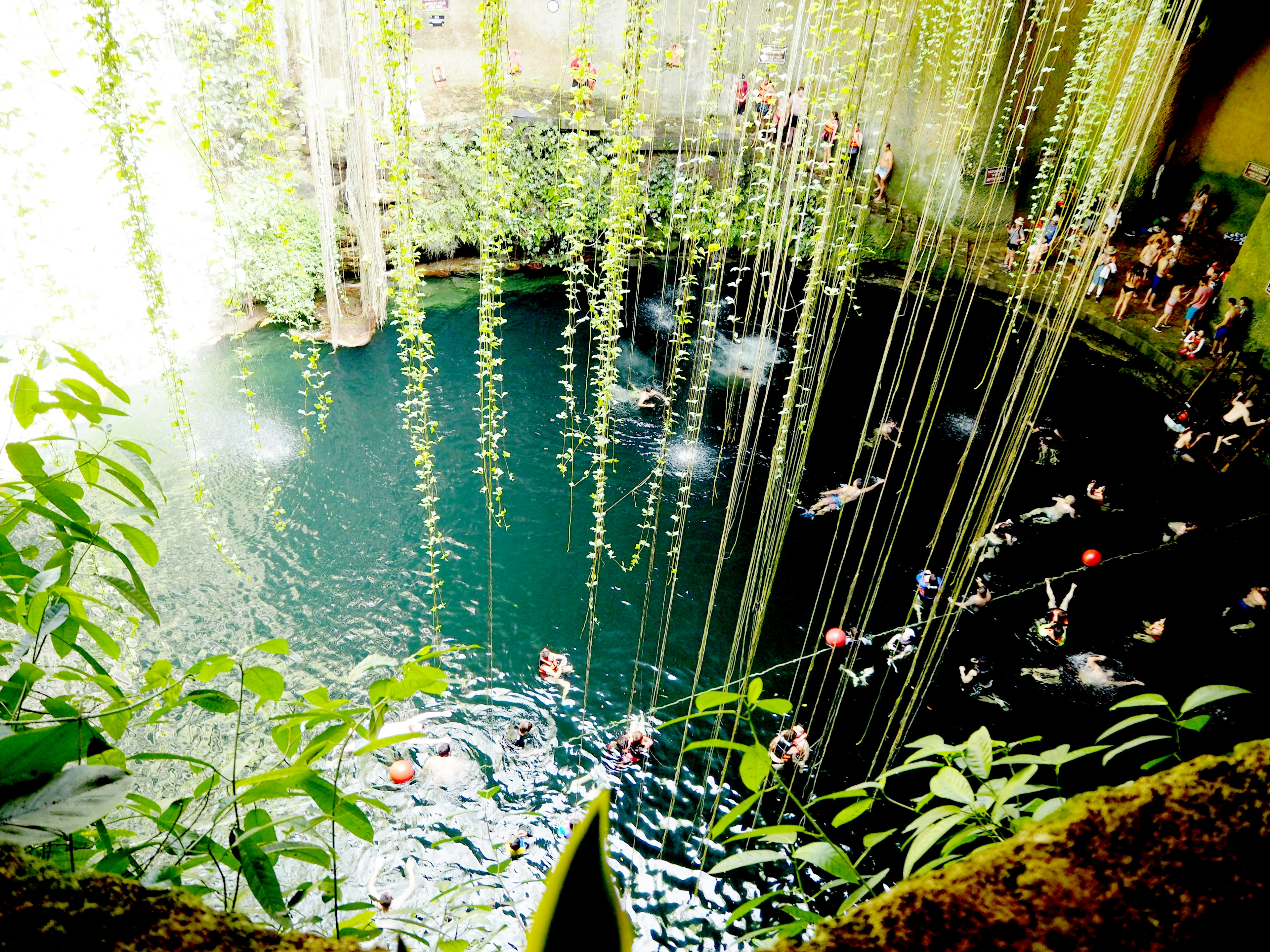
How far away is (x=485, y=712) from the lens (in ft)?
16.4

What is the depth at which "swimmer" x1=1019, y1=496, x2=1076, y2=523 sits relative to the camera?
6.66 meters

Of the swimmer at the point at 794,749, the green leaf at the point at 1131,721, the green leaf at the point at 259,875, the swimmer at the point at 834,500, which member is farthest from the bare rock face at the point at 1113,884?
the swimmer at the point at 834,500

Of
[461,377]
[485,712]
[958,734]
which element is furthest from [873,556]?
[461,377]

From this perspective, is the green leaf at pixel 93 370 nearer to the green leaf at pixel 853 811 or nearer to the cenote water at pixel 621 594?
the green leaf at pixel 853 811

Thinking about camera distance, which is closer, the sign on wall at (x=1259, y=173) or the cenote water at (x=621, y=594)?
the cenote water at (x=621, y=594)

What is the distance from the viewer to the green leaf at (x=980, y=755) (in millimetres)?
742

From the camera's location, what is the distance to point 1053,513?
21.9 ft

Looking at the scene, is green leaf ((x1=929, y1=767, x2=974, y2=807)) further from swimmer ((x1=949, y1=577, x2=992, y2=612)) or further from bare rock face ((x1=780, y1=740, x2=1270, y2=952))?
swimmer ((x1=949, y1=577, x2=992, y2=612))

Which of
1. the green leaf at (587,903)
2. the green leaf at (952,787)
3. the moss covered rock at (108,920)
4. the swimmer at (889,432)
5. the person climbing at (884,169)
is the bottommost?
the swimmer at (889,432)

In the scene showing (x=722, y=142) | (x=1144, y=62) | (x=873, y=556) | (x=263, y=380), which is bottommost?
(x=873, y=556)

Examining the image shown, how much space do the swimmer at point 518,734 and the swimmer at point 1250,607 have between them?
221 inches

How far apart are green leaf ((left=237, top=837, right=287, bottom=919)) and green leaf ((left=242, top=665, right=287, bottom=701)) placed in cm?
13

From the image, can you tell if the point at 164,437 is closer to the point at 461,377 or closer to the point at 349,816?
the point at 461,377

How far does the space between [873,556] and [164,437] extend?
6.56m
